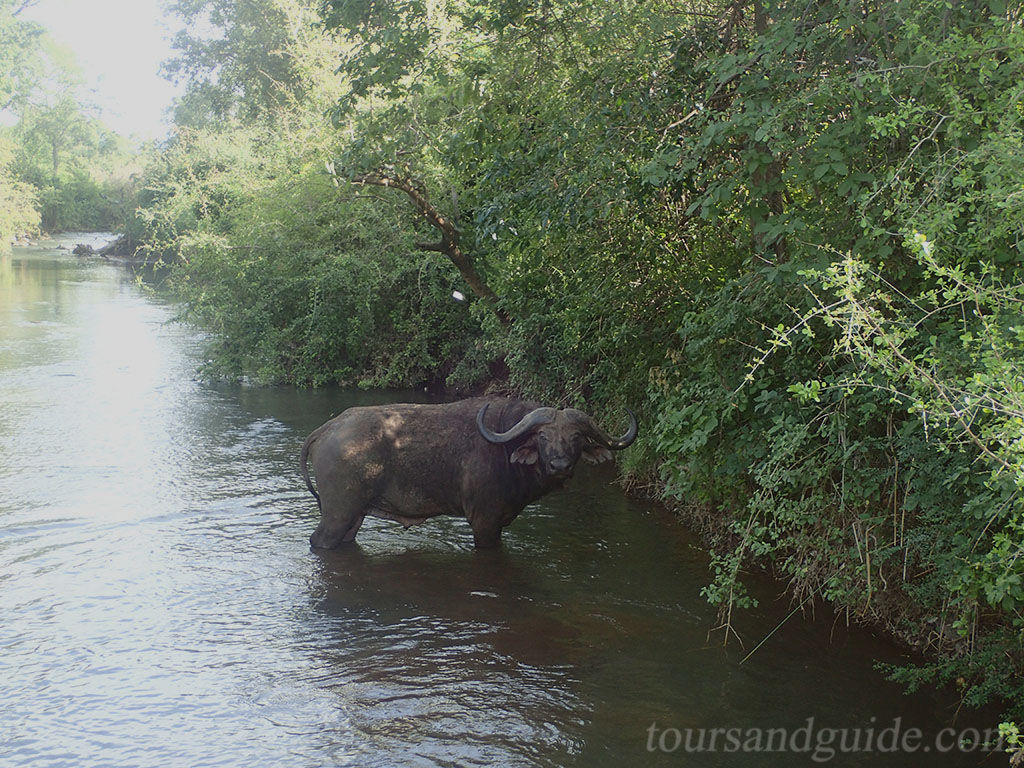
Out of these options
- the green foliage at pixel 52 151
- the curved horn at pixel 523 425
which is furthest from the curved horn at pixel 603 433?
the green foliage at pixel 52 151

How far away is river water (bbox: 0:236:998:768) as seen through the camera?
6.51 meters

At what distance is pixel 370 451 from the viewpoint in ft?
32.3

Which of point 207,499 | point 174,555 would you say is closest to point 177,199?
point 207,499

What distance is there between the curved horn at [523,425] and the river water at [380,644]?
1.27 m

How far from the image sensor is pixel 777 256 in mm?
8227

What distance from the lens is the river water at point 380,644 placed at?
21.4 feet

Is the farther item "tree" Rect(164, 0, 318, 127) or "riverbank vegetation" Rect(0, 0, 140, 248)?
"riverbank vegetation" Rect(0, 0, 140, 248)

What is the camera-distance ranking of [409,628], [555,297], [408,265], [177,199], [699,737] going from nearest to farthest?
1. [699,737]
2. [409,628]
3. [555,297]
4. [408,265]
5. [177,199]

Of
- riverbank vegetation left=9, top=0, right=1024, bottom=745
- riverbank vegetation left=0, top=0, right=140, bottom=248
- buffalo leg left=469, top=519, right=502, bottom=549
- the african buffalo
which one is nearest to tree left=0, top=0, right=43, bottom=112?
riverbank vegetation left=0, top=0, right=140, bottom=248

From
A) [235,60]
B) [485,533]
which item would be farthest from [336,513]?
[235,60]

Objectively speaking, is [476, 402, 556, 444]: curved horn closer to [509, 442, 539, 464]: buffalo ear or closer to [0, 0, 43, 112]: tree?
[509, 442, 539, 464]: buffalo ear

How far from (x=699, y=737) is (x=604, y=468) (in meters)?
7.41

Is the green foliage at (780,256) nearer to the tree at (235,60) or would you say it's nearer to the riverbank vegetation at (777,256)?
the riverbank vegetation at (777,256)

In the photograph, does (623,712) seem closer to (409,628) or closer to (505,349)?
(409,628)
